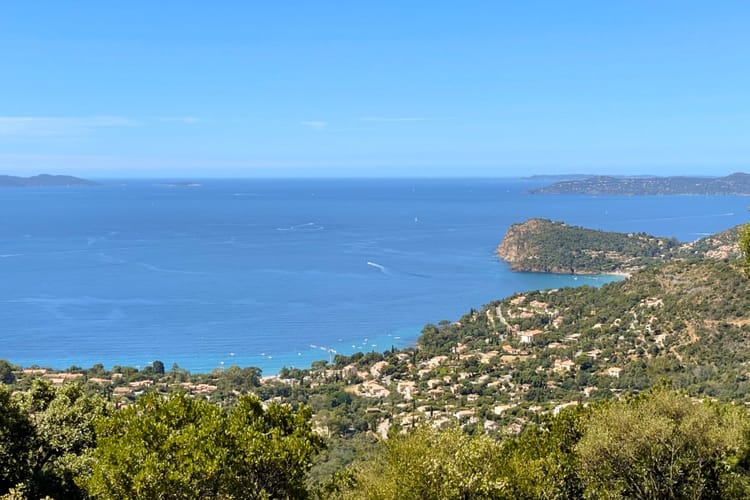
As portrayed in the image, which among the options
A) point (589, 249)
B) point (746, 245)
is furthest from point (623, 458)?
point (589, 249)

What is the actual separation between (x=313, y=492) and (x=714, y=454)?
7.78m

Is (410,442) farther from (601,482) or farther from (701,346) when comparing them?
(701,346)

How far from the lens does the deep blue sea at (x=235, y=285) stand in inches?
2297

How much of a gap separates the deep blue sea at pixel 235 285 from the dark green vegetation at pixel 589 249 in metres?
5.09

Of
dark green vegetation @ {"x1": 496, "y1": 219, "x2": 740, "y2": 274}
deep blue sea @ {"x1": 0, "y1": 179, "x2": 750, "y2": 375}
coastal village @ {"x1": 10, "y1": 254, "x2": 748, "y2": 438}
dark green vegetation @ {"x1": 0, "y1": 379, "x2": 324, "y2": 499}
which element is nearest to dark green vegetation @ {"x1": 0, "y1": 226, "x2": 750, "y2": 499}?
dark green vegetation @ {"x1": 0, "y1": 379, "x2": 324, "y2": 499}

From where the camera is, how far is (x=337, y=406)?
41281mm

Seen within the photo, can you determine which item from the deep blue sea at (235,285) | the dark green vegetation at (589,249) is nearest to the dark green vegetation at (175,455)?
the deep blue sea at (235,285)

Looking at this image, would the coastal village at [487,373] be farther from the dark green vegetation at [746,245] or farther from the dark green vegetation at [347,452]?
the dark green vegetation at [746,245]

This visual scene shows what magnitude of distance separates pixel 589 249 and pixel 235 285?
56056 mm

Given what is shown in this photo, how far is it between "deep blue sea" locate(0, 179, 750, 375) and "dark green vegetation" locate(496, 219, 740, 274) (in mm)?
5087

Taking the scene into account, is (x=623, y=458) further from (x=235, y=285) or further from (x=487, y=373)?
(x=235, y=285)

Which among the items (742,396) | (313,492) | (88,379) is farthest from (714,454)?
(88,379)

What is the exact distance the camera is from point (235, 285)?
82.6 meters

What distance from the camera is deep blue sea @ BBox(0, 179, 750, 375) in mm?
58344
